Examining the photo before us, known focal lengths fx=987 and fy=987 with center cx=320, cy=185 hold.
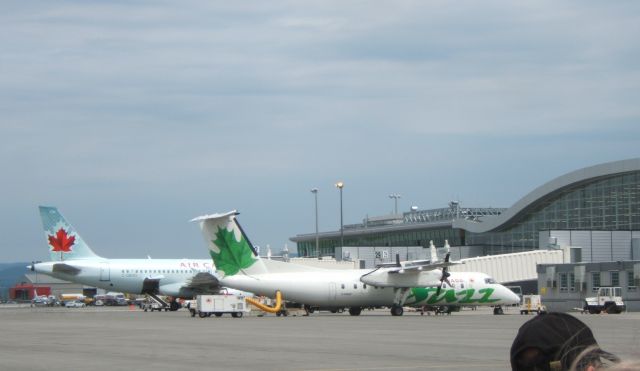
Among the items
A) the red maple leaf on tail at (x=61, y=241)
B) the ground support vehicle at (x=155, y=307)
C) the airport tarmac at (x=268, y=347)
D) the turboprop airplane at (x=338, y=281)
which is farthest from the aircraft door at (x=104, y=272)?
the airport tarmac at (x=268, y=347)

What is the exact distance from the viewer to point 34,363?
22.8 metres

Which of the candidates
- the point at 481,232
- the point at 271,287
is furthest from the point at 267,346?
the point at 481,232

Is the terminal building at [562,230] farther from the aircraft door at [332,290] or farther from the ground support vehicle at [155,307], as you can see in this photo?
the aircraft door at [332,290]

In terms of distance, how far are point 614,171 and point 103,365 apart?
221 feet

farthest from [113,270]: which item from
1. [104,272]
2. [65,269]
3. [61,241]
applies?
[61,241]

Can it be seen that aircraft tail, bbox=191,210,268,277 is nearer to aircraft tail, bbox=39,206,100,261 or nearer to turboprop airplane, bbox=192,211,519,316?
turboprop airplane, bbox=192,211,519,316

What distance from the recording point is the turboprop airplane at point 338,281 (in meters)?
52.1

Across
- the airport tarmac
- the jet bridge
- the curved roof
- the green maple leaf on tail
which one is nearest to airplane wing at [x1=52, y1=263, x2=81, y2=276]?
the green maple leaf on tail

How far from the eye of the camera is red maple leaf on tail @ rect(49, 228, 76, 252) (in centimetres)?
7144

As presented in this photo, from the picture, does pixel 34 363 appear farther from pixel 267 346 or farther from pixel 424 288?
pixel 424 288

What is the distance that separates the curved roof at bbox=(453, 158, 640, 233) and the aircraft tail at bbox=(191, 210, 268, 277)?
40851 millimetres

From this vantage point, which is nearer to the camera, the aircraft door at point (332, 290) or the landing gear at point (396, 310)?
the aircraft door at point (332, 290)

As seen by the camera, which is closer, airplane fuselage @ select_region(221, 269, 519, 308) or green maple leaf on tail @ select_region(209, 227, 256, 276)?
airplane fuselage @ select_region(221, 269, 519, 308)

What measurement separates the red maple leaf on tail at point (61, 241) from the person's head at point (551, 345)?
71.0 m
